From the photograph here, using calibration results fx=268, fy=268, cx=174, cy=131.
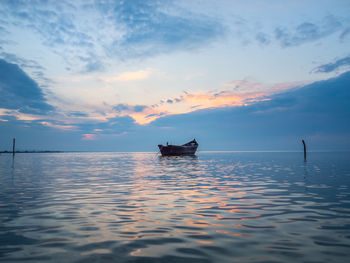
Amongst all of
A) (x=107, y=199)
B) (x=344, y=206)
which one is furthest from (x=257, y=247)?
(x=107, y=199)

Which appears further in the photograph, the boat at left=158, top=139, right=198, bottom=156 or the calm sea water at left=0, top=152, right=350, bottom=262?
the boat at left=158, top=139, right=198, bottom=156

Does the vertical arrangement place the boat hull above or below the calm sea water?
above

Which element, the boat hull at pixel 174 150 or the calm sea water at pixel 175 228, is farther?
the boat hull at pixel 174 150

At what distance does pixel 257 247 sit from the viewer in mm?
6629

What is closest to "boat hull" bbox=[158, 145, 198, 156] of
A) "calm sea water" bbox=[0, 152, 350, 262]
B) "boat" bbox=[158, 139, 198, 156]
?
"boat" bbox=[158, 139, 198, 156]

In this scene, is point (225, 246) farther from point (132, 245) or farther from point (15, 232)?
point (15, 232)

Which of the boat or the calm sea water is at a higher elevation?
the boat

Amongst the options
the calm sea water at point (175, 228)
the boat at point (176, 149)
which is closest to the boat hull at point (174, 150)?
the boat at point (176, 149)

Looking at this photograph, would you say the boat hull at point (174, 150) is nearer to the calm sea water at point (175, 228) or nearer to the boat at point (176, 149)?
the boat at point (176, 149)

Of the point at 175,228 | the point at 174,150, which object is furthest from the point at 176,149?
the point at 175,228

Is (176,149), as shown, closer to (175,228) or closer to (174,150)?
(174,150)

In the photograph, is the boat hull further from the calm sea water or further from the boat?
the calm sea water

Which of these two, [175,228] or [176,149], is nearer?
[175,228]

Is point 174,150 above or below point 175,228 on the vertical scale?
above
